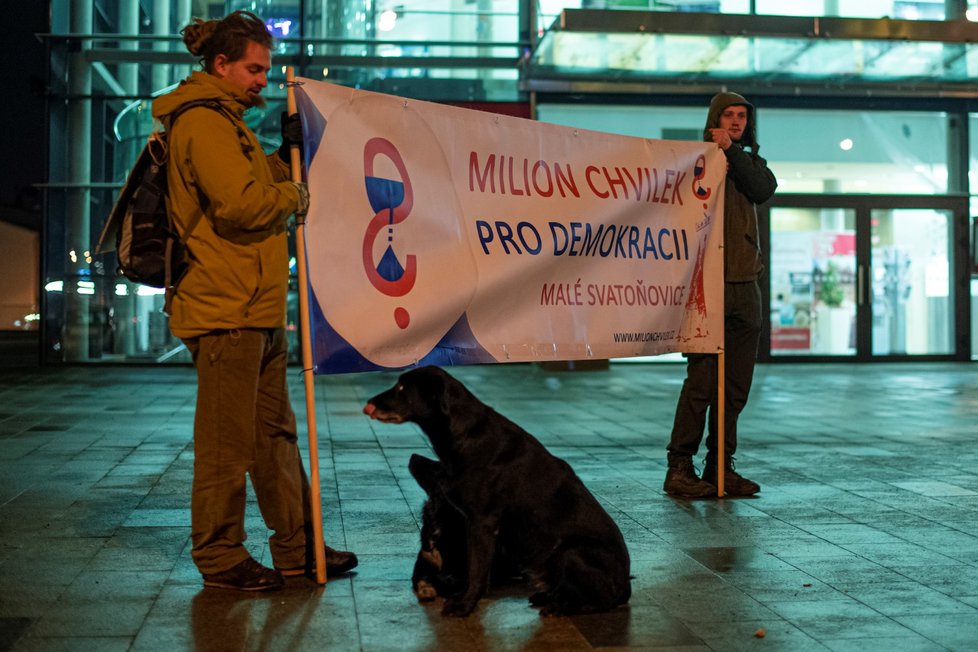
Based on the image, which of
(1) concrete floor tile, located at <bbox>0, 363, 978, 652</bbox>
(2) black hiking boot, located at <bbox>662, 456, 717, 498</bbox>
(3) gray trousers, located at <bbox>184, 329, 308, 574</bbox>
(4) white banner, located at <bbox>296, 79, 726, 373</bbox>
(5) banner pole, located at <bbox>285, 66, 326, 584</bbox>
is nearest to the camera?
(1) concrete floor tile, located at <bbox>0, 363, 978, 652</bbox>

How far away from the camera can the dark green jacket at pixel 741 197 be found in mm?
6652

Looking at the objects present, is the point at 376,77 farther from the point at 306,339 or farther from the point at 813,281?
the point at 306,339

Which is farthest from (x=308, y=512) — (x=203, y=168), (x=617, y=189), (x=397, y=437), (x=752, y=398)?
(x=752, y=398)

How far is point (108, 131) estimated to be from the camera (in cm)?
1853

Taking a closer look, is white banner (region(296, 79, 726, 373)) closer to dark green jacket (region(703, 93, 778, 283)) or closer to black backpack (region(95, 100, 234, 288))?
dark green jacket (region(703, 93, 778, 283))

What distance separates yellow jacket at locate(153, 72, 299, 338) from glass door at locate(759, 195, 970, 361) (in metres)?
16.3

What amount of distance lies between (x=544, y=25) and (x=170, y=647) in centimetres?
1514

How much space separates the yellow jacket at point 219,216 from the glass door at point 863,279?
16265 mm

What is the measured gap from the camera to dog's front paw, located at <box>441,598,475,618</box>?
4.08 meters

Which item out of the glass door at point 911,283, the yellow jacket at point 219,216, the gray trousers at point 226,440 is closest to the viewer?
the yellow jacket at point 219,216

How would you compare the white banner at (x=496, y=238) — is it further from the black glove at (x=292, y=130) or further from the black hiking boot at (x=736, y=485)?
the black hiking boot at (x=736, y=485)

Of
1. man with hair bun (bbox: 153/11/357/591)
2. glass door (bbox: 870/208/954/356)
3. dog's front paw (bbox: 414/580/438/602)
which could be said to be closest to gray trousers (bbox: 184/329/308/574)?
man with hair bun (bbox: 153/11/357/591)

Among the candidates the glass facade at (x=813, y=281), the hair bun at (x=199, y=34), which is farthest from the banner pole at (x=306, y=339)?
the glass facade at (x=813, y=281)

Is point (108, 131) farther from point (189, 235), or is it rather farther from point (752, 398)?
point (189, 235)
